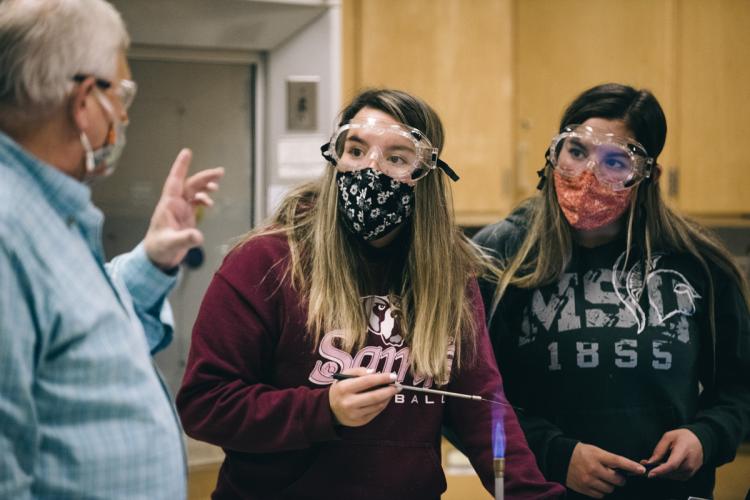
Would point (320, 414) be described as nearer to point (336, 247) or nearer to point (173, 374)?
point (336, 247)

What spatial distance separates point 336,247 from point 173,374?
1.43 metres

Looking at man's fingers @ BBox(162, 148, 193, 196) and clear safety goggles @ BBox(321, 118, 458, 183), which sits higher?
clear safety goggles @ BBox(321, 118, 458, 183)

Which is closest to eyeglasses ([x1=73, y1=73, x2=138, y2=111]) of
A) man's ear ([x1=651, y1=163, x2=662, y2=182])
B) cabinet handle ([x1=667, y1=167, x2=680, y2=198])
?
man's ear ([x1=651, y1=163, x2=662, y2=182])

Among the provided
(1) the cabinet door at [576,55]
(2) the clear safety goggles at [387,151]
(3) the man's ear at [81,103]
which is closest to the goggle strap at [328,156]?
(2) the clear safety goggles at [387,151]

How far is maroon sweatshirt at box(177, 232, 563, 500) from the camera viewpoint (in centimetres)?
145

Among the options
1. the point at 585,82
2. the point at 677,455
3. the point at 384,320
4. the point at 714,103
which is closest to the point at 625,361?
the point at 677,455

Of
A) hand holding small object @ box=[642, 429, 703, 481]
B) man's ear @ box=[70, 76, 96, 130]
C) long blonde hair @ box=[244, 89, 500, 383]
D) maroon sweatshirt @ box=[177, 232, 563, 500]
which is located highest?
man's ear @ box=[70, 76, 96, 130]

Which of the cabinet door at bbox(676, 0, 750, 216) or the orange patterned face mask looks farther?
the cabinet door at bbox(676, 0, 750, 216)

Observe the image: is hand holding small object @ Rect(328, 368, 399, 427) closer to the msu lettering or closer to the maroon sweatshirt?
the maroon sweatshirt

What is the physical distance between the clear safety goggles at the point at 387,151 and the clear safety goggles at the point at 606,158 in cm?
37

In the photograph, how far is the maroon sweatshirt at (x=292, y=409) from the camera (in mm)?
1450

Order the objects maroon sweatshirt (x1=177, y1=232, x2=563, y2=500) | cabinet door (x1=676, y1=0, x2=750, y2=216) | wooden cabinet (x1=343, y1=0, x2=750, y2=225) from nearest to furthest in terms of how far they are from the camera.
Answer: maroon sweatshirt (x1=177, y1=232, x2=563, y2=500)
wooden cabinet (x1=343, y1=0, x2=750, y2=225)
cabinet door (x1=676, y1=0, x2=750, y2=216)

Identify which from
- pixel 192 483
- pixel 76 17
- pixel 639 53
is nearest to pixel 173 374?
pixel 192 483

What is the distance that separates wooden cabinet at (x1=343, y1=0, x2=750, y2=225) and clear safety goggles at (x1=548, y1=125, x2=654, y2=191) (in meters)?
1.52
